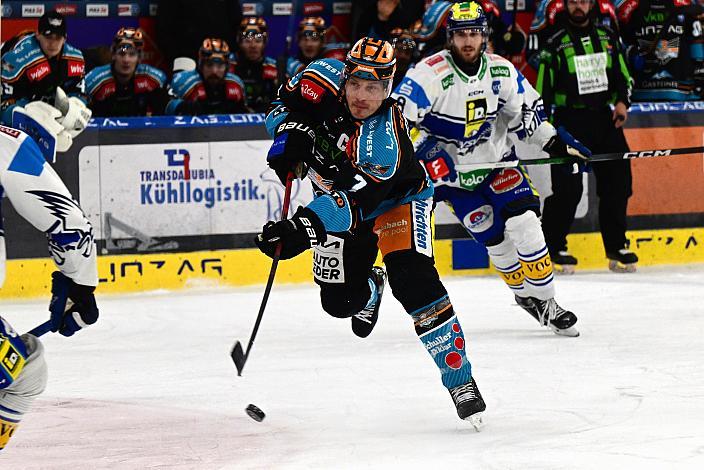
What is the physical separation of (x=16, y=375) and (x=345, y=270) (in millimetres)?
2007

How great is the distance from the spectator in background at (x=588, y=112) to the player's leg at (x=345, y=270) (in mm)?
3153

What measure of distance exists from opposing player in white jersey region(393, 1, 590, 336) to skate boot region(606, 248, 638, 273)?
2052 millimetres

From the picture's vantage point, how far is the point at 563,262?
830 centimetres

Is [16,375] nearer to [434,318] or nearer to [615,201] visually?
[434,318]

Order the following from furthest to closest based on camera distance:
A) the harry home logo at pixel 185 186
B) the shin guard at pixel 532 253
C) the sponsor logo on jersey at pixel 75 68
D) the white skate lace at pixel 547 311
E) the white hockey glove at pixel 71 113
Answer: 1. the harry home logo at pixel 185 186
2. the sponsor logo on jersey at pixel 75 68
3. the white skate lace at pixel 547 311
4. the shin guard at pixel 532 253
5. the white hockey glove at pixel 71 113

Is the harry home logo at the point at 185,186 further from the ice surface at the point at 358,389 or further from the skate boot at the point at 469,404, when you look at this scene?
the skate boot at the point at 469,404

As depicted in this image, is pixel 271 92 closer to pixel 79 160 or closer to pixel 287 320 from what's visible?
pixel 79 160

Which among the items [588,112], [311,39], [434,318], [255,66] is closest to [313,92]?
[434,318]

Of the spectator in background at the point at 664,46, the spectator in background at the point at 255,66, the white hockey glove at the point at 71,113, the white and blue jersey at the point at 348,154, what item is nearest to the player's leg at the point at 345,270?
the white and blue jersey at the point at 348,154

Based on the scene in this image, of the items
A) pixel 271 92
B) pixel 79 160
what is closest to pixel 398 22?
pixel 271 92

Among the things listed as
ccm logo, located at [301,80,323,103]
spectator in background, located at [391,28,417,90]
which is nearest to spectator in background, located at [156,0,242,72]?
spectator in background, located at [391,28,417,90]

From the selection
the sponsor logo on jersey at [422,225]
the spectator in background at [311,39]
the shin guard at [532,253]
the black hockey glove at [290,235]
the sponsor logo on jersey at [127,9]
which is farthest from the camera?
the sponsor logo on jersey at [127,9]

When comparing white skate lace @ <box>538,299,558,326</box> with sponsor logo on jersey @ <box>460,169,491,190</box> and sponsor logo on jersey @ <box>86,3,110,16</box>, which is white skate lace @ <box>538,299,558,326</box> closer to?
sponsor logo on jersey @ <box>460,169,491,190</box>

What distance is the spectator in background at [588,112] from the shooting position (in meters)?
8.29
